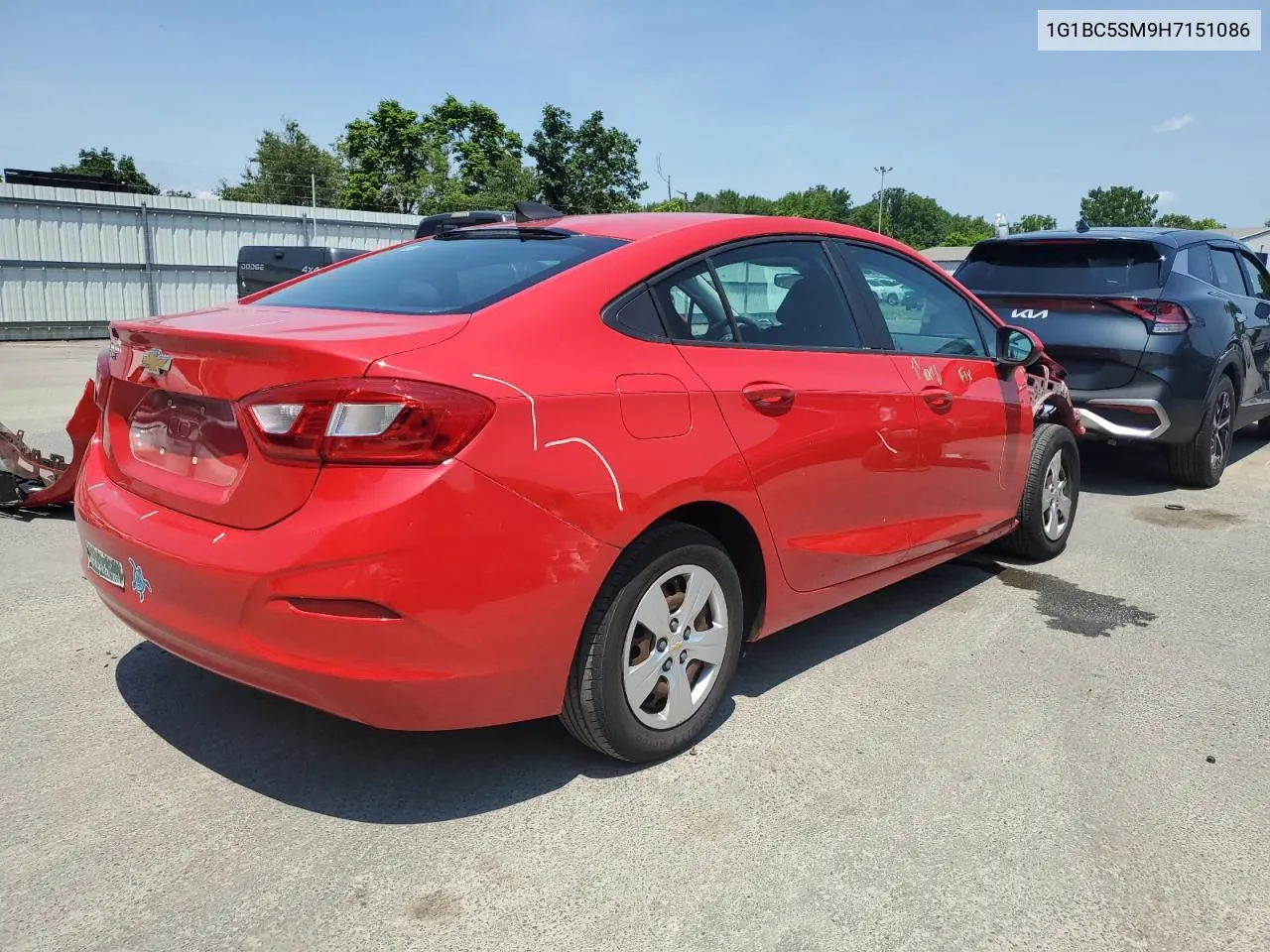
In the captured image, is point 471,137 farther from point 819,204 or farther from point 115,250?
point 819,204

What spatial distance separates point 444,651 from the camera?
2312 mm

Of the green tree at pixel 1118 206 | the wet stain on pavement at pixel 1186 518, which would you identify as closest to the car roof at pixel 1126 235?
the wet stain on pavement at pixel 1186 518

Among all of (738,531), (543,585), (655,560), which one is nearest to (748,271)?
(738,531)

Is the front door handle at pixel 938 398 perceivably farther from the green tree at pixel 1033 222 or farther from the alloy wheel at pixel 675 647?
the green tree at pixel 1033 222

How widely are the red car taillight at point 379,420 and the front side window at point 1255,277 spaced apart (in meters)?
7.84

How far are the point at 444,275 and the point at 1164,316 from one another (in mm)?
5363

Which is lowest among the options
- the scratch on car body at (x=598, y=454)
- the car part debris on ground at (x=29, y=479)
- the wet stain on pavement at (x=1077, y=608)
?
the wet stain on pavement at (x=1077, y=608)

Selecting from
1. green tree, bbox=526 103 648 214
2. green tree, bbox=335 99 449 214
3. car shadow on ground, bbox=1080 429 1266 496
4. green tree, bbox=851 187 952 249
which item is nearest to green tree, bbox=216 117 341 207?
green tree, bbox=335 99 449 214

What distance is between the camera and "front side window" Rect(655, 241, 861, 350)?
298 cm

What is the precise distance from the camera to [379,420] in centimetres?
223

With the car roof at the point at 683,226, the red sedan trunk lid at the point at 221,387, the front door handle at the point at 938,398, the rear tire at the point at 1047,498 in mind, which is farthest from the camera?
the rear tire at the point at 1047,498

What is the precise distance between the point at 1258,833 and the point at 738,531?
1.63 metres

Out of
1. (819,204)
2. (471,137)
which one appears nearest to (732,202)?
(819,204)

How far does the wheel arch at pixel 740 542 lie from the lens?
Answer: 9.57ft
